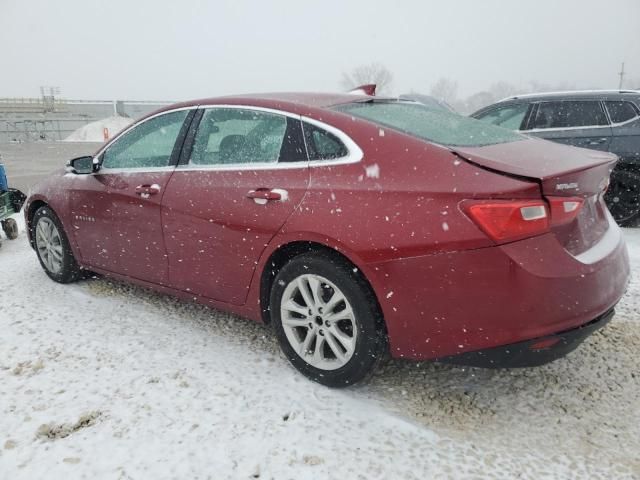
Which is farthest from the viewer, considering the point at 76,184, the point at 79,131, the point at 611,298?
the point at 79,131

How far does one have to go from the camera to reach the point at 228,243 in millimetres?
3014

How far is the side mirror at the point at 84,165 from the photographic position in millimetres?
3971

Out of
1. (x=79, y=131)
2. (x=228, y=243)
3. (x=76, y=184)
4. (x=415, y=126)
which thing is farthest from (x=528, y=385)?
(x=79, y=131)

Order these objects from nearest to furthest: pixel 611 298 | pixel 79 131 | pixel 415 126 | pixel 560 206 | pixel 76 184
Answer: pixel 560 206, pixel 611 298, pixel 415 126, pixel 76 184, pixel 79 131

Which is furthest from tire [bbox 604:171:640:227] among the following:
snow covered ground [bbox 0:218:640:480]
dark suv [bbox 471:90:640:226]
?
snow covered ground [bbox 0:218:640:480]

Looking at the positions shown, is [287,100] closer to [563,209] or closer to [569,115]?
[563,209]

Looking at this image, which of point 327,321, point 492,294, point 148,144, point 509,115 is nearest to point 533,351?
point 492,294

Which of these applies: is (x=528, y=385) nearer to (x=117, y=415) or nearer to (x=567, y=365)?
(x=567, y=365)

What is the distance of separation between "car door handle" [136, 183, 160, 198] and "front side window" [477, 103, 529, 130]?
5050 millimetres

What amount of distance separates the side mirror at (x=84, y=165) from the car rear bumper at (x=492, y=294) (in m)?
2.62

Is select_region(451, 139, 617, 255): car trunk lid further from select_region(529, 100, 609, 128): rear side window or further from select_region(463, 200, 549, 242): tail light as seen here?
select_region(529, 100, 609, 128): rear side window

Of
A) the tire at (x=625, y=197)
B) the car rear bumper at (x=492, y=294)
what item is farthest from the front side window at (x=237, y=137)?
the tire at (x=625, y=197)

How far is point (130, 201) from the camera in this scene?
11.8 ft

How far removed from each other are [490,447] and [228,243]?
173 centimetres
